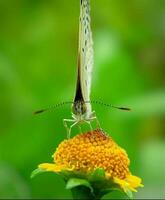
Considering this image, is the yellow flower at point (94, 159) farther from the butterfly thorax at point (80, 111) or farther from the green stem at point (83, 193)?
the butterfly thorax at point (80, 111)

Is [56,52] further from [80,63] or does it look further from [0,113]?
[80,63]

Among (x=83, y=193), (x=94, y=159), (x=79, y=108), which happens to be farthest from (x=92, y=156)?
(x=79, y=108)

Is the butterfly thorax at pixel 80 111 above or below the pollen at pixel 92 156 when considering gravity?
above

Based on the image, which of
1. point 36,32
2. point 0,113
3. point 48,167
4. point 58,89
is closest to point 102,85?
point 58,89

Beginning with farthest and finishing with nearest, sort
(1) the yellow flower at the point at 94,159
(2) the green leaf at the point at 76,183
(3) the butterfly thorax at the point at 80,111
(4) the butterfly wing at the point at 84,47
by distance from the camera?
1. (3) the butterfly thorax at the point at 80,111
2. (4) the butterfly wing at the point at 84,47
3. (1) the yellow flower at the point at 94,159
4. (2) the green leaf at the point at 76,183

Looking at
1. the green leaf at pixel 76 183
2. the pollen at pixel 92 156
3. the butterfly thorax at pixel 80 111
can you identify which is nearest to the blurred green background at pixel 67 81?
the butterfly thorax at pixel 80 111

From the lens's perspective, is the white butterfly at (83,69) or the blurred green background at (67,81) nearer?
the white butterfly at (83,69)
